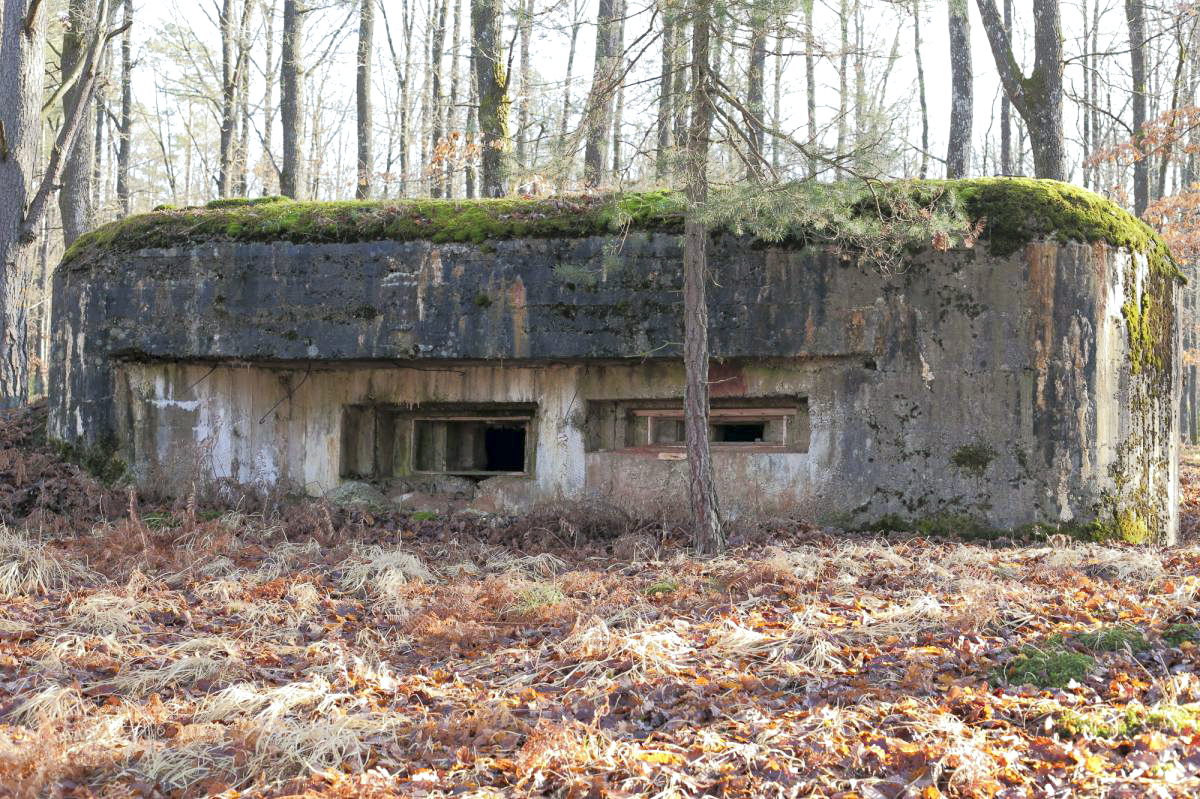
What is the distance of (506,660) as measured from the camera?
4.86 m

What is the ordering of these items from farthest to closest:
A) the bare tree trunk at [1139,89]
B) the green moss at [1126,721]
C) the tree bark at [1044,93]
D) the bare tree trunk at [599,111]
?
the bare tree trunk at [1139,89]
the tree bark at [1044,93]
the bare tree trunk at [599,111]
the green moss at [1126,721]

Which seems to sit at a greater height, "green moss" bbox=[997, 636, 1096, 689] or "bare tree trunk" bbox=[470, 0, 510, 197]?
"bare tree trunk" bbox=[470, 0, 510, 197]

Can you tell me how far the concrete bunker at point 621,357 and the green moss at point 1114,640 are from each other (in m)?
3.07

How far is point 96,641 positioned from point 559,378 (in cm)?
435

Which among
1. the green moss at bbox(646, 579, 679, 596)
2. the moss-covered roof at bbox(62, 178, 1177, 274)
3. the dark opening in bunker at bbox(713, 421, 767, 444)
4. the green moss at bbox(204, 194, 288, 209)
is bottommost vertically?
the green moss at bbox(646, 579, 679, 596)

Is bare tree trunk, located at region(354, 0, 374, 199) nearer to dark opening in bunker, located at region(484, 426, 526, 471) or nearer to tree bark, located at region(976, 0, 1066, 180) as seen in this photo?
dark opening in bunker, located at region(484, 426, 526, 471)

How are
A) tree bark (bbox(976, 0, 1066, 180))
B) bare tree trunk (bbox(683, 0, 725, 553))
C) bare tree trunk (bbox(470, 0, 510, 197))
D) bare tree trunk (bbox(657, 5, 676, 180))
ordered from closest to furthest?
bare tree trunk (bbox(657, 5, 676, 180)) → bare tree trunk (bbox(683, 0, 725, 553)) → tree bark (bbox(976, 0, 1066, 180)) → bare tree trunk (bbox(470, 0, 510, 197))

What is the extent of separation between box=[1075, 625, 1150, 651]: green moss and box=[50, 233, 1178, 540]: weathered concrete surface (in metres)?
3.08

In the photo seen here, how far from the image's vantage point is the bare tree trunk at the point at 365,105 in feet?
54.4

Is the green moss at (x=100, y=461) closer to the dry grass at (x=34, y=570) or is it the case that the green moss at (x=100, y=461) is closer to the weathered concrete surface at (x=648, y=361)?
the weathered concrete surface at (x=648, y=361)

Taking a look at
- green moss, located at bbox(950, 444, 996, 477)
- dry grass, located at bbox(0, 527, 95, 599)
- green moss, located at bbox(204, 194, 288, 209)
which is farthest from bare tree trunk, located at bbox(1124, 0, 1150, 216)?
dry grass, located at bbox(0, 527, 95, 599)

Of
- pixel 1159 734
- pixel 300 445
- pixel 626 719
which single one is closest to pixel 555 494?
pixel 300 445

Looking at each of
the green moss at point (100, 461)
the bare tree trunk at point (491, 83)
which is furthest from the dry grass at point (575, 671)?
the bare tree trunk at point (491, 83)

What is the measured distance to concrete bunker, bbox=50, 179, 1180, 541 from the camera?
303 inches
